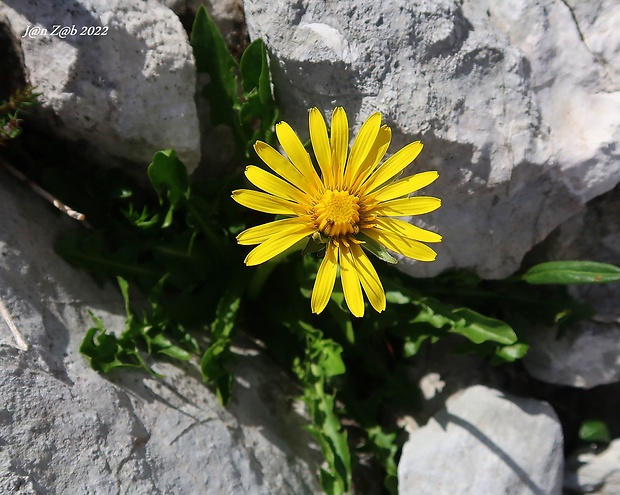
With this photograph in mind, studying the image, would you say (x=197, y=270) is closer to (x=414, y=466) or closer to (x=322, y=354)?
(x=322, y=354)

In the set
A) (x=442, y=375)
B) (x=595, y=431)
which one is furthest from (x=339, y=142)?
(x=595, y=431)

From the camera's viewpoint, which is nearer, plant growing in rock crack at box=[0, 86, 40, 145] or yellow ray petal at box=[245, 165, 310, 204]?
yellow ray petal at box=[245, 165, 310, 204]

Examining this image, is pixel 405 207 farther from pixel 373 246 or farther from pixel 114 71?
pixel 114 71

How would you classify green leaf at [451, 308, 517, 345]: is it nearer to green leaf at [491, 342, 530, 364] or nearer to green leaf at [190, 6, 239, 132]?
green leaf at [491, 342, 530, 364]

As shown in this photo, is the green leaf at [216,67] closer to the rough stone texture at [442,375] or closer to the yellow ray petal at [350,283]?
the yellow ray petal at [350,283]

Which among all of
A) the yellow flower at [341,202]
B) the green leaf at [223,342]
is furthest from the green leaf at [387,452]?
the yellow flower at [341,202]

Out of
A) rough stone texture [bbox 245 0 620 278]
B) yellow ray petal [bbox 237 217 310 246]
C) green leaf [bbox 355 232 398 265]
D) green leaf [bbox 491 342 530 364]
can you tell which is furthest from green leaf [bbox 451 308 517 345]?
yellow ray petal [bbox 237 217 310 246]

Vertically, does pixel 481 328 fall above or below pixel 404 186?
below
